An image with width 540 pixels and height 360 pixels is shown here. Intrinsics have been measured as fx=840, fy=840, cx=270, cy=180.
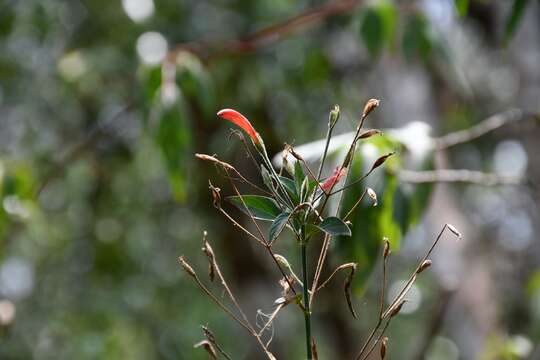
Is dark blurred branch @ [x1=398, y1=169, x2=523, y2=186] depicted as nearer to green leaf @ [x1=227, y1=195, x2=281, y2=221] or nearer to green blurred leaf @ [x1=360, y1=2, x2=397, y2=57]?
green blurred leaf @ [x1=360, y1=2, x2=397, y2=57]

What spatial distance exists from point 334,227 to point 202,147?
10.3 feet

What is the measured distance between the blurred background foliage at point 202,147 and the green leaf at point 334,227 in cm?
98

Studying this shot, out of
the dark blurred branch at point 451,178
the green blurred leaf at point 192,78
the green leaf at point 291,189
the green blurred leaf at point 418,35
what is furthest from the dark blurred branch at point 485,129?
the green leaf at point 291,189

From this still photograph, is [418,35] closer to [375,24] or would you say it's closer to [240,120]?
[375,24]

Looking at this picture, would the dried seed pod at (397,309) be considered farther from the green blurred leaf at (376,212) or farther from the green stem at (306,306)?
the green blurred leaf at (376,212)

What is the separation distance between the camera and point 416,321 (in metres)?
6.39

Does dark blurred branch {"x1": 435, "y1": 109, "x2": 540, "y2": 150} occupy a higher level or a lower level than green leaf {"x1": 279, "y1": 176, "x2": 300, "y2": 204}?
lower

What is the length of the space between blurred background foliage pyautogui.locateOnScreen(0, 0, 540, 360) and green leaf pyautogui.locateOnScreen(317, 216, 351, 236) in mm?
976

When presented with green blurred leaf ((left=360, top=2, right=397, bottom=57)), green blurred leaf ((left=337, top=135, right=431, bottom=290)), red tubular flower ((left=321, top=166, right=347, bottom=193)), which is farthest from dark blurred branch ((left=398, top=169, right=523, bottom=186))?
red tubular flower ((left=321, top=166, right=347, bottom=193))

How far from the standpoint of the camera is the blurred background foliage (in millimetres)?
2193

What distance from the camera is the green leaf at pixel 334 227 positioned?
2.43 feet

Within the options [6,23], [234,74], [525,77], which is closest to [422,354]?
[525,77]

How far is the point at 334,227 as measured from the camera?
752 mm

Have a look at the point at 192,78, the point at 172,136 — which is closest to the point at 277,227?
the point at 172,136
